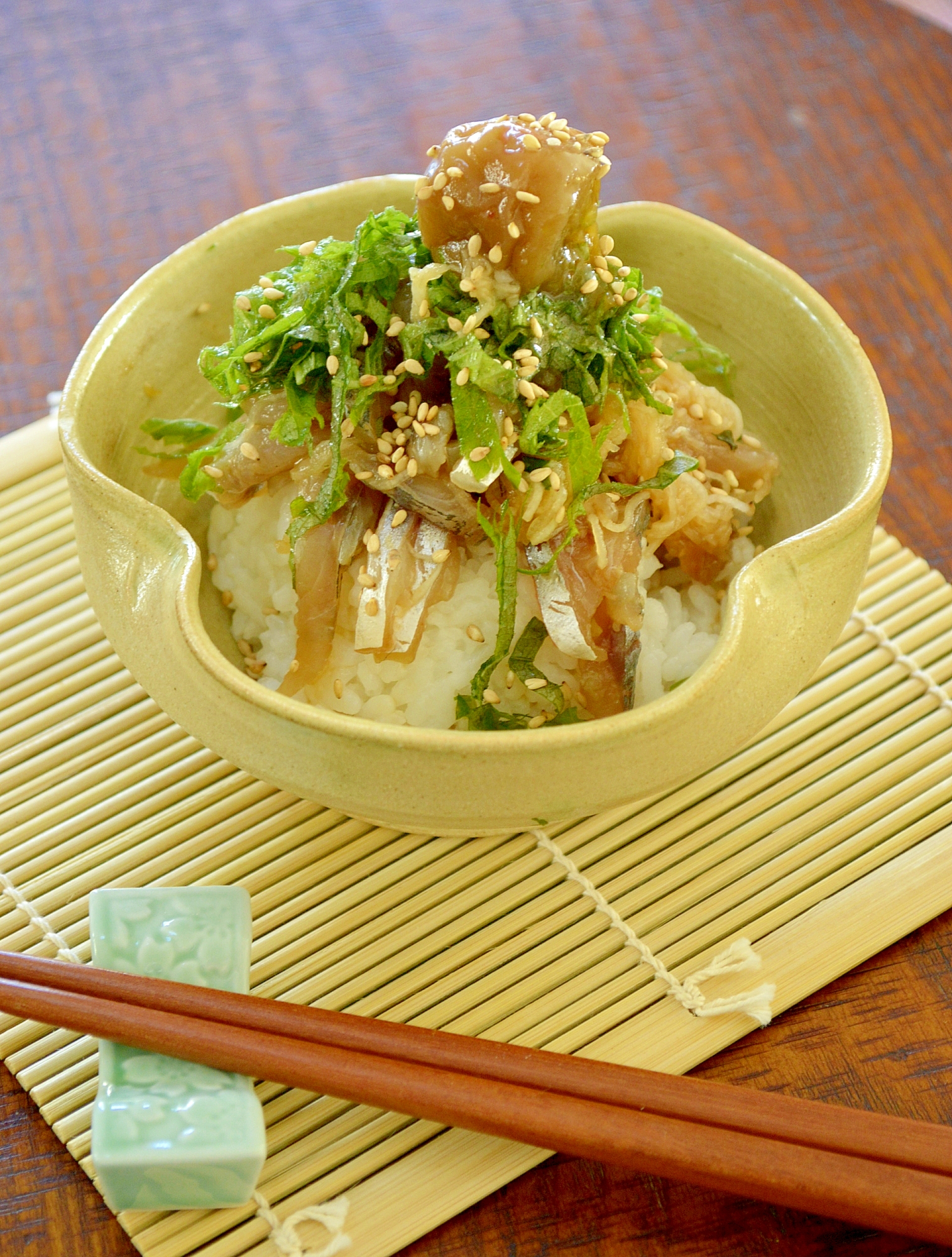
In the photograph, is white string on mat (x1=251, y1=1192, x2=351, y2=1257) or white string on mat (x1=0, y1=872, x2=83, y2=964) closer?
white string on mat (x1=251, y1=1192, x2=351, y2=1257)

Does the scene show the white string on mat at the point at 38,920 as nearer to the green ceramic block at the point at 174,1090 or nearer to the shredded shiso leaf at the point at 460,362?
the green ceramic block at the point at 174,1090

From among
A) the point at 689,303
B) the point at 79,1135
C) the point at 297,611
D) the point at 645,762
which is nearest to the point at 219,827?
the point at 297,611

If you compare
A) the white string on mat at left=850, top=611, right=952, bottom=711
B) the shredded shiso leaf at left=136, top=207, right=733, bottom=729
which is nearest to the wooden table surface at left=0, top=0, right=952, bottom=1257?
the white string on mat at left=850, top=611, right=952, bottom=711

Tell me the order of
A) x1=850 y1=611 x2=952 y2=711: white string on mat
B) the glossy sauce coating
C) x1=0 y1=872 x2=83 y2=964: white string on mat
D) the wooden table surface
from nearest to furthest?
the glossy sauce coating
x1=0 y1=872 x2=83 y2=964: white string on mat
x1=850 y1=611 x2=952 y2=711: white string on mat
the wooden table surface

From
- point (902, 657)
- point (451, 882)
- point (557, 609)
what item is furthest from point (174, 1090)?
point (902, 657)

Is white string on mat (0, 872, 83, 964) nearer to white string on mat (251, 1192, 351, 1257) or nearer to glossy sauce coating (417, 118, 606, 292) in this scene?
white string on mat (251, 1192, 351, 1257)

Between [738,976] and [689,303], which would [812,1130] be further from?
[689,303]

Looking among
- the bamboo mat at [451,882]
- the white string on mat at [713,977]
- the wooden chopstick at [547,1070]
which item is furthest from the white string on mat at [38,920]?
the white string on mat at [713,977]
